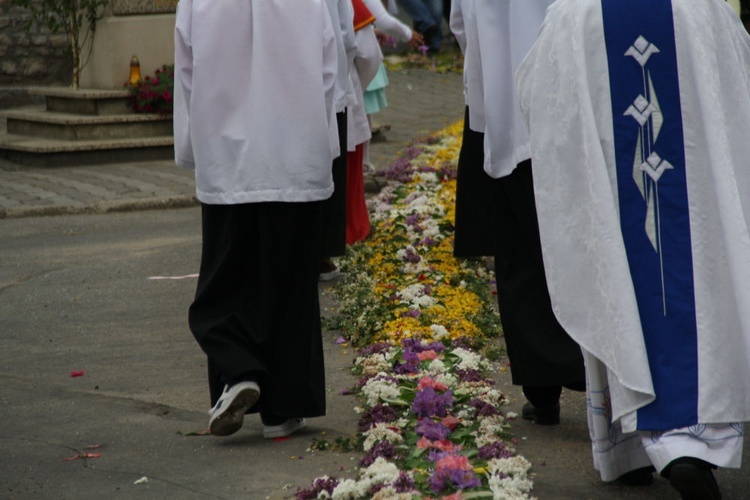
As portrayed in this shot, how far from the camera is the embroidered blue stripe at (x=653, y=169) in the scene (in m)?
3.91

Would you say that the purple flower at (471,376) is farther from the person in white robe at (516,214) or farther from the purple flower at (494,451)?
the purple flower at (494,451)

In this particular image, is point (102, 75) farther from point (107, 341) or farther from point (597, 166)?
point (597, 166)

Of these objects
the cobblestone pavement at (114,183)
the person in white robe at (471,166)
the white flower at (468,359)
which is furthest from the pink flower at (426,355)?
the cobblestone pavement at (114,183)

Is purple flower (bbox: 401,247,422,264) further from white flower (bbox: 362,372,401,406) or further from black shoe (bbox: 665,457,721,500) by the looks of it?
black shoe (bbox: 665,457,721,500)

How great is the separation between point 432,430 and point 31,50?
1162cm

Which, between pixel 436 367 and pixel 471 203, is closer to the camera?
pixel 436 367

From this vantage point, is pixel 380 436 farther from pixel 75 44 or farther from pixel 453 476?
pixel 75 44

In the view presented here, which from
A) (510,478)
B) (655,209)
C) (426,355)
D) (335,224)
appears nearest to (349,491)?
(510,478)

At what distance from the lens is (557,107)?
13.3 feet

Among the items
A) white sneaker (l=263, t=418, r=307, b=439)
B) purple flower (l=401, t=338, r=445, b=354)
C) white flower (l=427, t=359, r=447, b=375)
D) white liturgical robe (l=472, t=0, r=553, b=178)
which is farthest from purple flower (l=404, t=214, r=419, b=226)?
white sneaker (l=263, t=418, r=307, b=439)

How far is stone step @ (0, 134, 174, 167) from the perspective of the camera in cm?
1195

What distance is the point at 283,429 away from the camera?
15.9ft

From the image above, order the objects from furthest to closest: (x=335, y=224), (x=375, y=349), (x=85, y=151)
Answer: (x=85, y=151), (x=335, y=224), (x=375, y=349)

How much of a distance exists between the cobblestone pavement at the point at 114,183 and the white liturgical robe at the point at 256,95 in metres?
5.54
